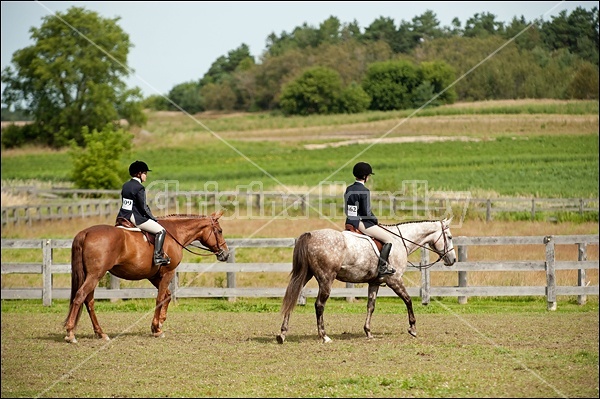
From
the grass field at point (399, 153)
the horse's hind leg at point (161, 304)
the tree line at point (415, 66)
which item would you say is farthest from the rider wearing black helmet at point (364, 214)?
the tree line at point (415, 66)

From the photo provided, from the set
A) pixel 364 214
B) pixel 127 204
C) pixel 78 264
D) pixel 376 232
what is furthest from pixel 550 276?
pixel 78 264

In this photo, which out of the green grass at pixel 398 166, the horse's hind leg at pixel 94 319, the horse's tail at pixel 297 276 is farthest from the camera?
the green grass at pixel 398 166

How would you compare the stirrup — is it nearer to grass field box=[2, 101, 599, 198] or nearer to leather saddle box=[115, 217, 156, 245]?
leather saddle box=[115, 217, 156, 245]

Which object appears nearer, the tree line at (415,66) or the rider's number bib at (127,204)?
the rider's number bib at (127,204)

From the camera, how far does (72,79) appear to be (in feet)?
249

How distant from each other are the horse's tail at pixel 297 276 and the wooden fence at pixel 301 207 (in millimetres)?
21584

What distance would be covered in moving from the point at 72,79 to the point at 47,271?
2414 inches

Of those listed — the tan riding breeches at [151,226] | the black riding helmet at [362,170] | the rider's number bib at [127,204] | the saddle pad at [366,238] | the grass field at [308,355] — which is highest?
the black riding helmet at [362,170]

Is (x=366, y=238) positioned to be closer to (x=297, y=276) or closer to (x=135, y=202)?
(x=297, y=276)

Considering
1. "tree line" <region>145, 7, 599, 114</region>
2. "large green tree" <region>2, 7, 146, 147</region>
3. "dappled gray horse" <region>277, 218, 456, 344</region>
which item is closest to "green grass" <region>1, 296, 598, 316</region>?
"dappled gray horse" <region>277, 218, 456, 344</region>

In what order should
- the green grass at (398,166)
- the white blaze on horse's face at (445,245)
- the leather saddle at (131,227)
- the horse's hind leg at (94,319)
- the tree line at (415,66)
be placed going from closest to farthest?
1. the horse's hind leg at (94,319)
2. the leather saddle at (131,227)
3. the white blaze on horse's face at (445,245)
4. the green grass at (398,166)
5. the tree line at (415,66)

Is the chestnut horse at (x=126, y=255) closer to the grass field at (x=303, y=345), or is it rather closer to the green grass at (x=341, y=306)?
the grass field at (x=303, y=345)

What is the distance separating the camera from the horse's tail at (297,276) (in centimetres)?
1295

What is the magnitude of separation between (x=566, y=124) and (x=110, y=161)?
127 ft
